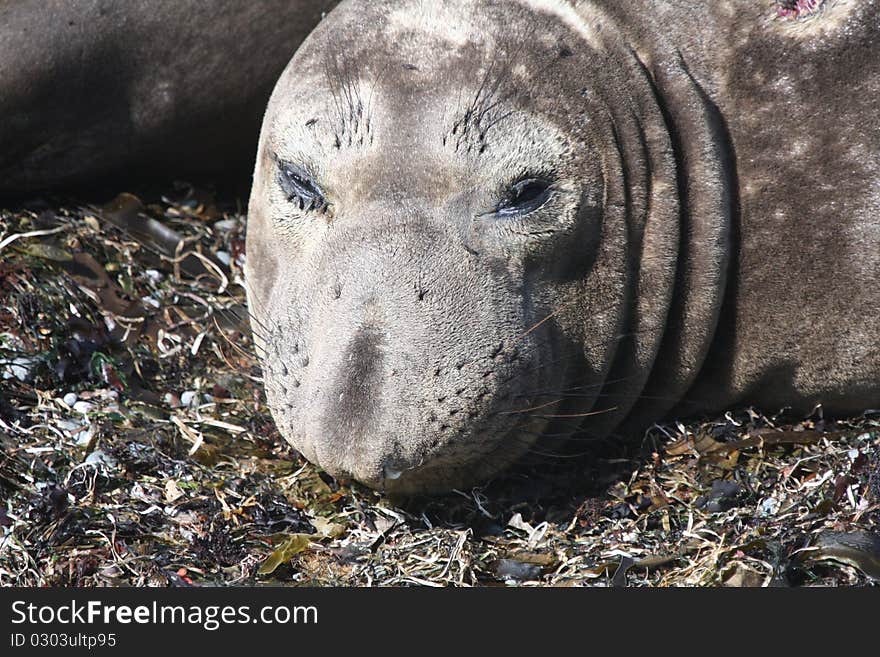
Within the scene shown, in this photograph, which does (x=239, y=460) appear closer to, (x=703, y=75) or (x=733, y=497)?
(x=733, y=497)

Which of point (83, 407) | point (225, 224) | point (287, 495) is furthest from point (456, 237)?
point (225, 224)

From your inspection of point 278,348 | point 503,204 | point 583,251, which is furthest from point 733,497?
point 278,348

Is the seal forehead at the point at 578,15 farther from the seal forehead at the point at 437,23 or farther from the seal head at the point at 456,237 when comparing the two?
the seal forehead at the point at 437,23

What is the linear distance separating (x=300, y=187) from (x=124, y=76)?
1854 mm

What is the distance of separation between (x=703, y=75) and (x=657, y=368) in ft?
3.36

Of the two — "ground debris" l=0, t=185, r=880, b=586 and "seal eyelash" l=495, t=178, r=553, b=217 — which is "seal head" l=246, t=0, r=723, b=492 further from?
"ground debris" l=0, t=185, r=880, b=586

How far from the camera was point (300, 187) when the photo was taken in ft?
15.0

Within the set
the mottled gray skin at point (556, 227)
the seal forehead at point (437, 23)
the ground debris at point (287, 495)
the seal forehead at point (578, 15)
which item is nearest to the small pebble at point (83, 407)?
the ground debris at point (287, 495)

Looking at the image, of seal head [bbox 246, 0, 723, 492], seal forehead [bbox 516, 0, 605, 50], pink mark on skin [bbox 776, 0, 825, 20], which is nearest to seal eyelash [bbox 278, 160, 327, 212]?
seal head [bbox 246, 0, 723, 492]

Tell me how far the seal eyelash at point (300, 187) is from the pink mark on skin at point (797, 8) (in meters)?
1.72

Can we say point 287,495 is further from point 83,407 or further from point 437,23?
point 437,23

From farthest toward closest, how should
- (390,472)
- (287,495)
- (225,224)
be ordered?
(225,224) → (287,495) → (390,472)

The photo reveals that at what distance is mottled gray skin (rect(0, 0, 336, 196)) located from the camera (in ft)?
19.5

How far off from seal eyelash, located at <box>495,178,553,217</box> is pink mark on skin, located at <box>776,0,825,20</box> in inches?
44.4
